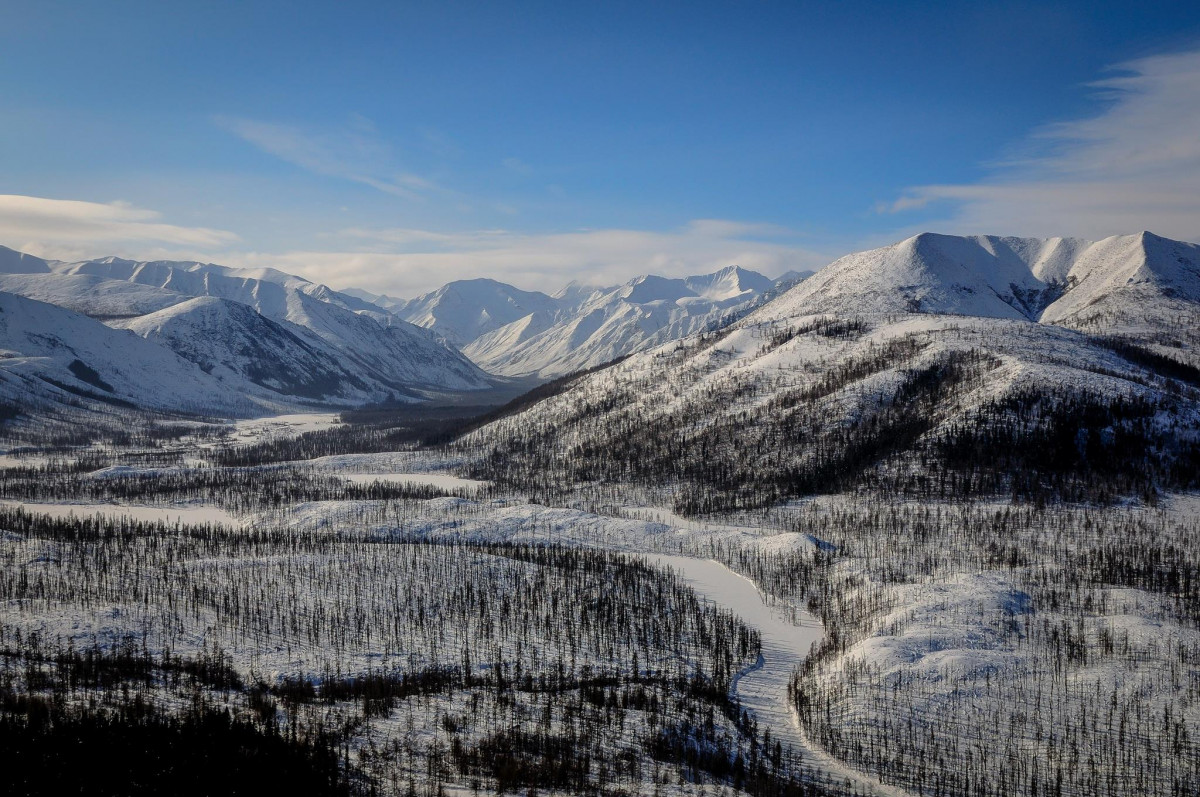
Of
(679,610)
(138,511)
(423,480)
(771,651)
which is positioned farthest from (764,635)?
(423,480)

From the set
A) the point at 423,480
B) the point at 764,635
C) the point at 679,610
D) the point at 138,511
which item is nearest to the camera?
the point at 764,635

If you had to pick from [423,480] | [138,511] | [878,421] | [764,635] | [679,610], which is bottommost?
[138,511]

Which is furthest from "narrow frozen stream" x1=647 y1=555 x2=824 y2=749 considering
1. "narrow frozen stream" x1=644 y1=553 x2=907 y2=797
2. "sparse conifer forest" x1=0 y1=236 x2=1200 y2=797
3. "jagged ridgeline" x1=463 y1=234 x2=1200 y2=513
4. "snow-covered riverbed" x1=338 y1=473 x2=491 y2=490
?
"snow-covered riverbed" x1=338 y1=473 x2=491 y2=490

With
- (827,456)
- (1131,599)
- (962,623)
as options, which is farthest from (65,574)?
(827,456)

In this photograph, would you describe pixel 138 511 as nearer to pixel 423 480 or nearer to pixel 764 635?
pixel 423 480

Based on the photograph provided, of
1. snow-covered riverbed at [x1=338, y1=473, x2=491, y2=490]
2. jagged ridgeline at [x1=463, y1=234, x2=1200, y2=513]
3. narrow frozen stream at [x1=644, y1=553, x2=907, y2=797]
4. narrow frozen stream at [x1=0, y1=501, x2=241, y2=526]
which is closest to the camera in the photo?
narrow frozen stream at [x1=644, y1=553, x2=907, y2=797]

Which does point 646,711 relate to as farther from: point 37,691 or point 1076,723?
point 37,691

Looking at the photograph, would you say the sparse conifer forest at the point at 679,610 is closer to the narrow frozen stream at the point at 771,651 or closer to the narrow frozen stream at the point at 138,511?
the narrow frozen stream at the point at 771,651

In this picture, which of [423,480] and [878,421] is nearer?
[878,421]

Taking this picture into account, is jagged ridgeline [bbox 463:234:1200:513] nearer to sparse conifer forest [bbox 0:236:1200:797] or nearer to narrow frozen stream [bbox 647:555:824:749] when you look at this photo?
sparse conifer forest [bbox 0:236:1200:797]
